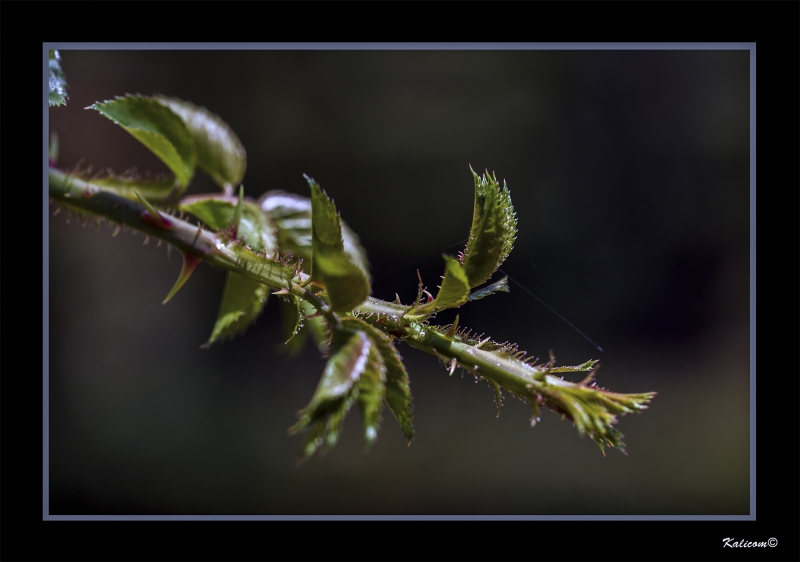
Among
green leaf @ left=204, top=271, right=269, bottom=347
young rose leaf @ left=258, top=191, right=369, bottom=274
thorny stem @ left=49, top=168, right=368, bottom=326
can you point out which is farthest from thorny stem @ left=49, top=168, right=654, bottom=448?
young rose leaf @ left=258, top=191, right=369, bottom=274

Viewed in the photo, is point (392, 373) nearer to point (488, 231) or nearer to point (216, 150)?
point (488, 231)

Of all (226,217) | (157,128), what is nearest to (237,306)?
(226,217)

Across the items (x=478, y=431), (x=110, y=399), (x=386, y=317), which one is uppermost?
(x=386, y=317)

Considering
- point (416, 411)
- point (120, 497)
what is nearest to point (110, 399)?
point (120, 497)

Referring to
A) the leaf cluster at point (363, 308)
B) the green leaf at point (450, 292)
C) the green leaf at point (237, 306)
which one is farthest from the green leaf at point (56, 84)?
the green leaf at point (450, 292)

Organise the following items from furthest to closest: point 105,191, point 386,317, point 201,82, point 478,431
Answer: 1. point 478,431
2. point 201,82
3. point 105,191
4. point 386,317

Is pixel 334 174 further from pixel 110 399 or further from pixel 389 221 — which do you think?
pixel 110 399
